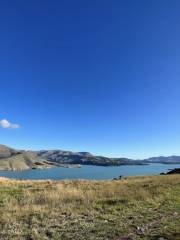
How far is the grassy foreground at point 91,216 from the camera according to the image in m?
8.91

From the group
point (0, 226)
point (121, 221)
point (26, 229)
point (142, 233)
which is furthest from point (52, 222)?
point (142, 233)

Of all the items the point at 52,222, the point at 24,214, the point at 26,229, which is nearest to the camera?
the point at 26,229

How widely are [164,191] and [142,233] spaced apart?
32.4 ft

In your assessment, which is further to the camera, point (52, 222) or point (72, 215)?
point (72, 215)

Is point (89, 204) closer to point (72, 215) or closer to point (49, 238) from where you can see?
point (72, 215)

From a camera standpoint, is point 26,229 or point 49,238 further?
point 26,229

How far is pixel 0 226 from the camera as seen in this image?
9922 millimetres

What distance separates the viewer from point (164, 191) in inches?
719

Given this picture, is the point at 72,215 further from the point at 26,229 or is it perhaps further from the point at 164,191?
the point at 164,191

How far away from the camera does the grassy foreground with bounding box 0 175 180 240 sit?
891 cm

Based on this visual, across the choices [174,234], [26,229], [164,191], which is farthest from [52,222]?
[164,191]

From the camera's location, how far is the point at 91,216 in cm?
1147

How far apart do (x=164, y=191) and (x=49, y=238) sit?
11451mm

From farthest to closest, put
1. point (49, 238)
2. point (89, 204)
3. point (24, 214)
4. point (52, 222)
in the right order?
point (89, 204) → point (24, 214) → point (52, 222) → point (49, 238)
